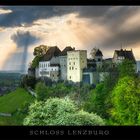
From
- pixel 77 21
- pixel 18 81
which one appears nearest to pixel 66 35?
pixel 77 21

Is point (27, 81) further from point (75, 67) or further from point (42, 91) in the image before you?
point (75, 67)

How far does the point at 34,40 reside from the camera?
417 cm

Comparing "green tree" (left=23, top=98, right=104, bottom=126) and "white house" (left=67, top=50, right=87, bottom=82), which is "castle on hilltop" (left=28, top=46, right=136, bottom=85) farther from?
"green tree" (left=23, top=98, right=104, bottom=126)

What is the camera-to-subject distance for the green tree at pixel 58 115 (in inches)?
160

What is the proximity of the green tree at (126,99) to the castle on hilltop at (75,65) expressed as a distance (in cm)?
13

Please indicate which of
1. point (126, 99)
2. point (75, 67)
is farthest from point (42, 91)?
point (126, 99)

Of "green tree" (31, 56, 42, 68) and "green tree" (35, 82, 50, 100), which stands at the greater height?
"green tree" (31, 56, 42, 68)

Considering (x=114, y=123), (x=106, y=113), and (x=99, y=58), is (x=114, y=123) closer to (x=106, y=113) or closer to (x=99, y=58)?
(x=106, y=113)

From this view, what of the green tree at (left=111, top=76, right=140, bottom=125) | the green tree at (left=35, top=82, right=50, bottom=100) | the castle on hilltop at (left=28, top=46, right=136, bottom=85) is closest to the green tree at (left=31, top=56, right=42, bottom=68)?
the castle on hilltop at (left=28, top=46, right=136, bottom=85)

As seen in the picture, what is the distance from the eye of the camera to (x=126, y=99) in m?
4.20

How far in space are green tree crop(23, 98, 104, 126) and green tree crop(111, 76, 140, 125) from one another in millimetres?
154

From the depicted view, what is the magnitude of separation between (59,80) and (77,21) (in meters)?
0.42

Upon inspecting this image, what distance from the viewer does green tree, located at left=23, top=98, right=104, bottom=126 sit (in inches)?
160

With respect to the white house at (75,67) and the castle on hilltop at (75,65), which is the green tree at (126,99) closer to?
the castle on hilltop at (75,65)
